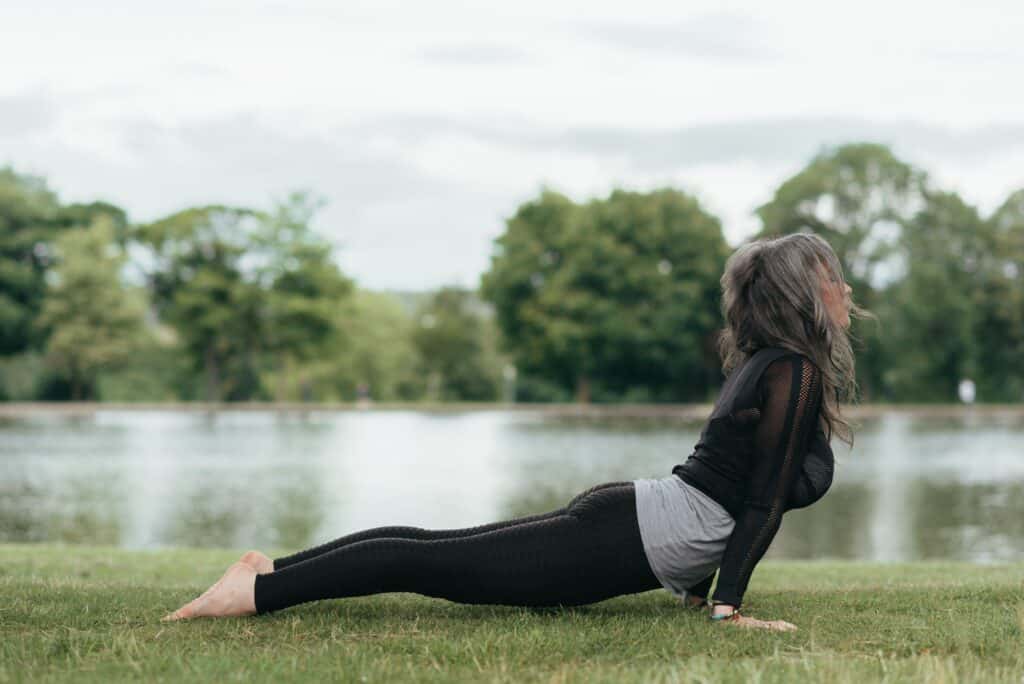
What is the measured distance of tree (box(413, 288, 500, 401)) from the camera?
73.1m

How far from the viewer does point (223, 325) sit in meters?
61.8

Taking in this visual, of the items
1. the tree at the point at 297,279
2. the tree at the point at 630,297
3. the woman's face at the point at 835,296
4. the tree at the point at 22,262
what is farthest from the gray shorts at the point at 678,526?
the tree at the point at 22,262

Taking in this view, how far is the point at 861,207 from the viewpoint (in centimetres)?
5738

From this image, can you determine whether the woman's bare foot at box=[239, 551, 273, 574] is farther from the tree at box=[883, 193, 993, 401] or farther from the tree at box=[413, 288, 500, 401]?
the tree at box=[413, 288, 500, 401]

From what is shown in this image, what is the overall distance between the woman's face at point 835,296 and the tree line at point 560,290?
51.6 m

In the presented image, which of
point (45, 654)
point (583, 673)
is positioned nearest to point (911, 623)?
point (583, 673)

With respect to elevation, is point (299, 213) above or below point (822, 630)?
above

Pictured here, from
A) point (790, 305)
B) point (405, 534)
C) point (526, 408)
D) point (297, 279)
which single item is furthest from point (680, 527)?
point (297, 279)

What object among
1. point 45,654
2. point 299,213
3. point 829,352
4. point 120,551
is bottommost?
point 120,551

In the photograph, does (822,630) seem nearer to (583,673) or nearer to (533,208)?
(583,673)

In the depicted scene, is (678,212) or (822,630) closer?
(822,630)

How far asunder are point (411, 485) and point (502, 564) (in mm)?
15363

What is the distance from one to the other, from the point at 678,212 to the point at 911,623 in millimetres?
56046

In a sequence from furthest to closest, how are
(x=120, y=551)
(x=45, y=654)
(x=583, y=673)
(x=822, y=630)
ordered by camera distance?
(x=120, y=551), (x=822, y=630), (x=45, y=654), (x=583, y=673)
